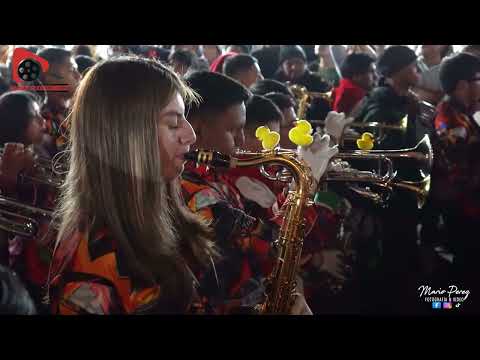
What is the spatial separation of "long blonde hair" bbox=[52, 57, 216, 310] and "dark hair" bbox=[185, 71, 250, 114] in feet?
1.20

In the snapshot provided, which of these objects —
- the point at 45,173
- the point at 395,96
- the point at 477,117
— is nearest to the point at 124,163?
the point at 45,173

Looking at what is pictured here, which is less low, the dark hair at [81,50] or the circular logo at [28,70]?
the dark hair at [81,50]

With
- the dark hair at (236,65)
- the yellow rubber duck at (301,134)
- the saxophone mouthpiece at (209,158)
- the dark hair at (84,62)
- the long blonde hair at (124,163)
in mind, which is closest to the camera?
the long blonde hair at (124,163)

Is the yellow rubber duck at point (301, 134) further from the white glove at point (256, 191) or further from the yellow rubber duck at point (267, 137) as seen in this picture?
the white glove at point (256, 191)

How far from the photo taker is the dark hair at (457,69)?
9.82 feet

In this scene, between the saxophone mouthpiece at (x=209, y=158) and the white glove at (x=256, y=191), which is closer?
the saxophone mouthpiece at (x=209, y=158)

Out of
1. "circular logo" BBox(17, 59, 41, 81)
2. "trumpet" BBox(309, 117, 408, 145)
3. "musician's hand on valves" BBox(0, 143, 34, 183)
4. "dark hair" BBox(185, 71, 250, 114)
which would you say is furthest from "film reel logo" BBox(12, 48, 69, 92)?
"trumpet" BBox(309, 117, 408, 145)

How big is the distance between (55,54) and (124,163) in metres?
1.00

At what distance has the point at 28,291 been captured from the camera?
2.87m

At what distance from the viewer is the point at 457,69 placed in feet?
9.92

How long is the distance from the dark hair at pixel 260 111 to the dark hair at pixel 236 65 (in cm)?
16

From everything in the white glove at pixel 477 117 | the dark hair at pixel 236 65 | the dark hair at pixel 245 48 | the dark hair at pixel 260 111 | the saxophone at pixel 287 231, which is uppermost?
the dark hair at pixel 245 48

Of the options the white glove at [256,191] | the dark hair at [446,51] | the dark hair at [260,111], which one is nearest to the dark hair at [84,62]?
the dark hair at [260,111]

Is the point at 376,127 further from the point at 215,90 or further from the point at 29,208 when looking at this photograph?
the point at 29,208
